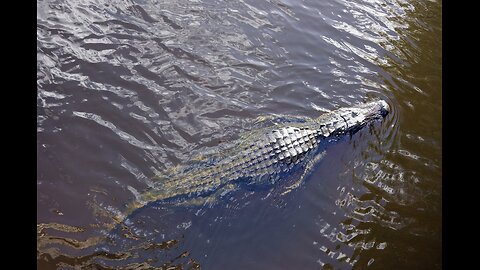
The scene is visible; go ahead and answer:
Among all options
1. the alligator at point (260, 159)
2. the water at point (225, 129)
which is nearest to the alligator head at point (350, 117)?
the alligator at point (260, 159)

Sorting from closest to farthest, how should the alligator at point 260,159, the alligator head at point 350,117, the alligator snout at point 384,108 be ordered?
1. the alligator at point 260,159
2. the alligator head at point 350,117
3. the alligator snout at point 384,108

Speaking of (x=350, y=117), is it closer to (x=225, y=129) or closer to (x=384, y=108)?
(x=384, y=108)

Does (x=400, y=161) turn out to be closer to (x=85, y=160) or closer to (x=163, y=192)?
(x=163, y=192)

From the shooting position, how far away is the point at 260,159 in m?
4.36

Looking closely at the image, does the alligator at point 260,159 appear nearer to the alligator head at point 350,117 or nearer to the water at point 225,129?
the alligator head at point 350,117

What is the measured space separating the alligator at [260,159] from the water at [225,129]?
13 cm

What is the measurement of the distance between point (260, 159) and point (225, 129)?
2.49 ft

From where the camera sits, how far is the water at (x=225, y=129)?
3.81 metres

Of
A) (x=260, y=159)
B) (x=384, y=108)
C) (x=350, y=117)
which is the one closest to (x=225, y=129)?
(x=260, y=159)

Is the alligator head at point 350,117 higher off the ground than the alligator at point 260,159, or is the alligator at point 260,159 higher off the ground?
the alligator head at point 350,117

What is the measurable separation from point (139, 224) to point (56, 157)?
1.21 metres

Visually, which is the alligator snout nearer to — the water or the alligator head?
the alligator head

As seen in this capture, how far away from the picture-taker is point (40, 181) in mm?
3873
